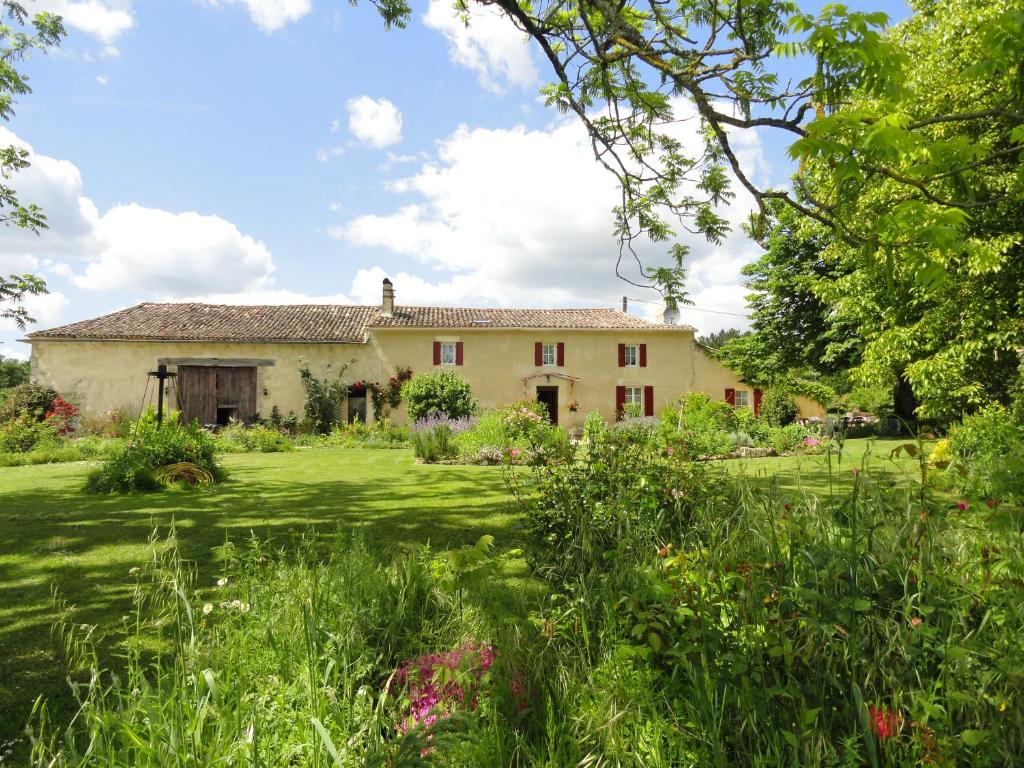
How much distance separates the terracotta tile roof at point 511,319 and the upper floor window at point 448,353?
731mm

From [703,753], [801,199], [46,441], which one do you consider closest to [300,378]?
[46,441]

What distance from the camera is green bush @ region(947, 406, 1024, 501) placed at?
5004mm

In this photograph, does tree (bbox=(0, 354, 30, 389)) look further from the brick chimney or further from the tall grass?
the tall grass

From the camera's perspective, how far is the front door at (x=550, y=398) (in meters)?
23.6

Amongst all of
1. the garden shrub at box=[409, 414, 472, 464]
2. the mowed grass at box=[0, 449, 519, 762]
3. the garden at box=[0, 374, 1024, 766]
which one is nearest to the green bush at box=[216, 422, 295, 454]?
the mowed grass at box=[0, 449, 519, 762]

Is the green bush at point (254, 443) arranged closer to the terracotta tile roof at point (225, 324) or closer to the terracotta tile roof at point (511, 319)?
the terracotta tile roof at point (225, 324)

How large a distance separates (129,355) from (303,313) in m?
6.38

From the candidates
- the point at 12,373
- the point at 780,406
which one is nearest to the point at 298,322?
the point at 780,406

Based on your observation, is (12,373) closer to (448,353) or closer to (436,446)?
(448,353)

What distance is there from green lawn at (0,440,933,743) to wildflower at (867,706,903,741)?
3.62ft

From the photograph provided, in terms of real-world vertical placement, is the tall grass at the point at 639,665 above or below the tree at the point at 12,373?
below

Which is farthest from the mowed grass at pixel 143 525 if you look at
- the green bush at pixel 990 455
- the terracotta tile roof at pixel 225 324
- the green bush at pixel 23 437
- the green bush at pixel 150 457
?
the terracotta tile roof at pixel 225 324

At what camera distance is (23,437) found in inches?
541

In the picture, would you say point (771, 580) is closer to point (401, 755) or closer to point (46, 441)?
point (401, 755)
